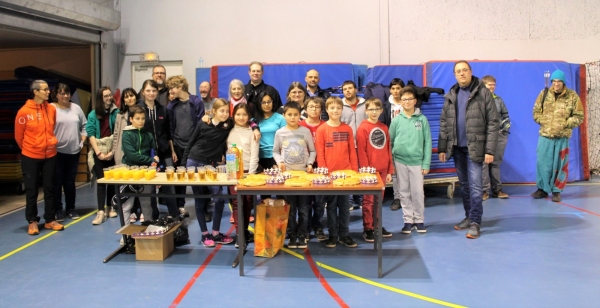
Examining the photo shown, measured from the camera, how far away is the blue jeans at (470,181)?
493 centimetres

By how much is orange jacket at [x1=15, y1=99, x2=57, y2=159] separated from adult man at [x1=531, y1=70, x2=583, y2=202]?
20.1ft

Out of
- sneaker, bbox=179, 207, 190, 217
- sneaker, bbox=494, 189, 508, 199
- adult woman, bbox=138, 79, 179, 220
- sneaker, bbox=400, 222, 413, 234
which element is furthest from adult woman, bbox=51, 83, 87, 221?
sneaker, bbox=494, 189, 508, 199

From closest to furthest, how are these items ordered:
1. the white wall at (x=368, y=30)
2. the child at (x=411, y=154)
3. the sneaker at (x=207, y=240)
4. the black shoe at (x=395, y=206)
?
the sneaker at (x=207, y=240) → the child at (x=411, y=154) → the black shoe at (x=395, y=206) → the white wall at (x=368, y=30)

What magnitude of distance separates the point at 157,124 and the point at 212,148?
3.42 ft

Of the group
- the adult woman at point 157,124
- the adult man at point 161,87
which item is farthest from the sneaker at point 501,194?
the adult man at point 161,87

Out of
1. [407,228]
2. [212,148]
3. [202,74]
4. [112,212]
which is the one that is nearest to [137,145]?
[212,148]

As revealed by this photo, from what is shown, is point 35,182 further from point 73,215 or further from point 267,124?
point 267,124

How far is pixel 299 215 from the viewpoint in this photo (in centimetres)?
475

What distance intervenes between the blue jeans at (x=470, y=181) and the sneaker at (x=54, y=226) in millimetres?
4363

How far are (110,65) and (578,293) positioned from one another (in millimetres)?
7984

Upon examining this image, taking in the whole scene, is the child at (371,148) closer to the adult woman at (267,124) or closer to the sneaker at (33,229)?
the adult woman at (267,124)

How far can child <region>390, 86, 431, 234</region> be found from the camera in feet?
16.6

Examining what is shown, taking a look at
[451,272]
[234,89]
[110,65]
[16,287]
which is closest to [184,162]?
Answer: [234,89]

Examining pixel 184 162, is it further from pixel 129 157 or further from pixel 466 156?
pixel 466 156
